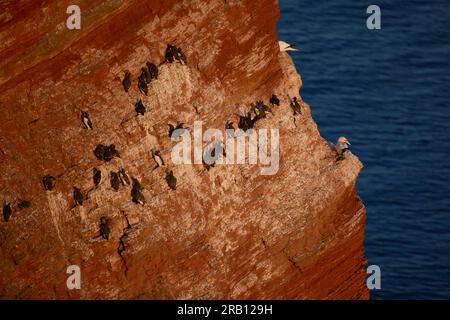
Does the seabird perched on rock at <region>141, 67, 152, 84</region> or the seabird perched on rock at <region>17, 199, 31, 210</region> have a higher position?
the seabird perched on rock at <region>141, 67, 152, 84</region>

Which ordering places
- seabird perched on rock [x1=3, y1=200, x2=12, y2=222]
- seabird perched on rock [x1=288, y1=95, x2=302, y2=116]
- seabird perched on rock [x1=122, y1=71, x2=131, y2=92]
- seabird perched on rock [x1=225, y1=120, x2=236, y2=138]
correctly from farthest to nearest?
seabird perched on rock [x1=288, y1=95, x2=302, y2=116] < seabird perched on rock [x1=225, y1=120, x2=236, y2=138] < seabird perched on rock [x1=122, y1=71, x2=131, y2=92] < seabird perched on rock [x1=3, y1=200, x2=12, y2=222]

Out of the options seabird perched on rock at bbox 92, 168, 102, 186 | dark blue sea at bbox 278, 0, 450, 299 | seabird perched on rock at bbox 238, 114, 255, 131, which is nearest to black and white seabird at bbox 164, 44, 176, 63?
seabird perched on rock at bbox 238, 114, 255, 131

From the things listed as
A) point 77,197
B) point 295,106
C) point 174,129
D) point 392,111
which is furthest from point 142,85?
point 392,111

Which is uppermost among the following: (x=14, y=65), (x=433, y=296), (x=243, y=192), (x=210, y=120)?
(x=14, y=65)

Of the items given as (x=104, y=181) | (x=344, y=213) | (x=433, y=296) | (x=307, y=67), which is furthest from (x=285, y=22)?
(x=104, y=181)

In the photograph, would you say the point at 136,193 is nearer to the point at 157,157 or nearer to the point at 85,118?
the point at 157,157

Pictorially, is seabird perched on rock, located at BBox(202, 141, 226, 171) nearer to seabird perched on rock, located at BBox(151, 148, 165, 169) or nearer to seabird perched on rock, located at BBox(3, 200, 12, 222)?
seabird perched on rock, located at BBox(151, 148, 165, 169)
